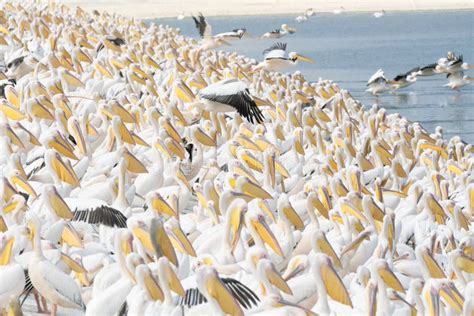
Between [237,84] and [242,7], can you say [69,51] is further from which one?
[242,7]

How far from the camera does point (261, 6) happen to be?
6025 cm

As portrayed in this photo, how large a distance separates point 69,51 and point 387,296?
8.49 metres

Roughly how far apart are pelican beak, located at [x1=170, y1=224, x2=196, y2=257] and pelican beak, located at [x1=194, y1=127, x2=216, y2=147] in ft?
10.2

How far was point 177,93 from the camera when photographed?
10125 mm

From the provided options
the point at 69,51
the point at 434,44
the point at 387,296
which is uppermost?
the point at 387,296

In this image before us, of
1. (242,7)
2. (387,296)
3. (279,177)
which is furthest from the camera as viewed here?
(242,7)

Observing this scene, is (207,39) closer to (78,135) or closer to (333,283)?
(78,135)

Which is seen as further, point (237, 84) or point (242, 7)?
point (242, 7)

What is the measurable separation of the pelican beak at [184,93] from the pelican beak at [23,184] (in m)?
3.90

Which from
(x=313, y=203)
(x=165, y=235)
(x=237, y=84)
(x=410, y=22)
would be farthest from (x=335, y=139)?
(x=410, y=22)

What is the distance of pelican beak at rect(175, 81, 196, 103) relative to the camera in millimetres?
10062

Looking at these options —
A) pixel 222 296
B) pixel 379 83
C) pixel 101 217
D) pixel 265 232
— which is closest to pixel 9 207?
pixel 101 217

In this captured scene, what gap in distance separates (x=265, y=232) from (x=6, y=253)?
1302mm

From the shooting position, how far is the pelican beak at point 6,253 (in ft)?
15.7
